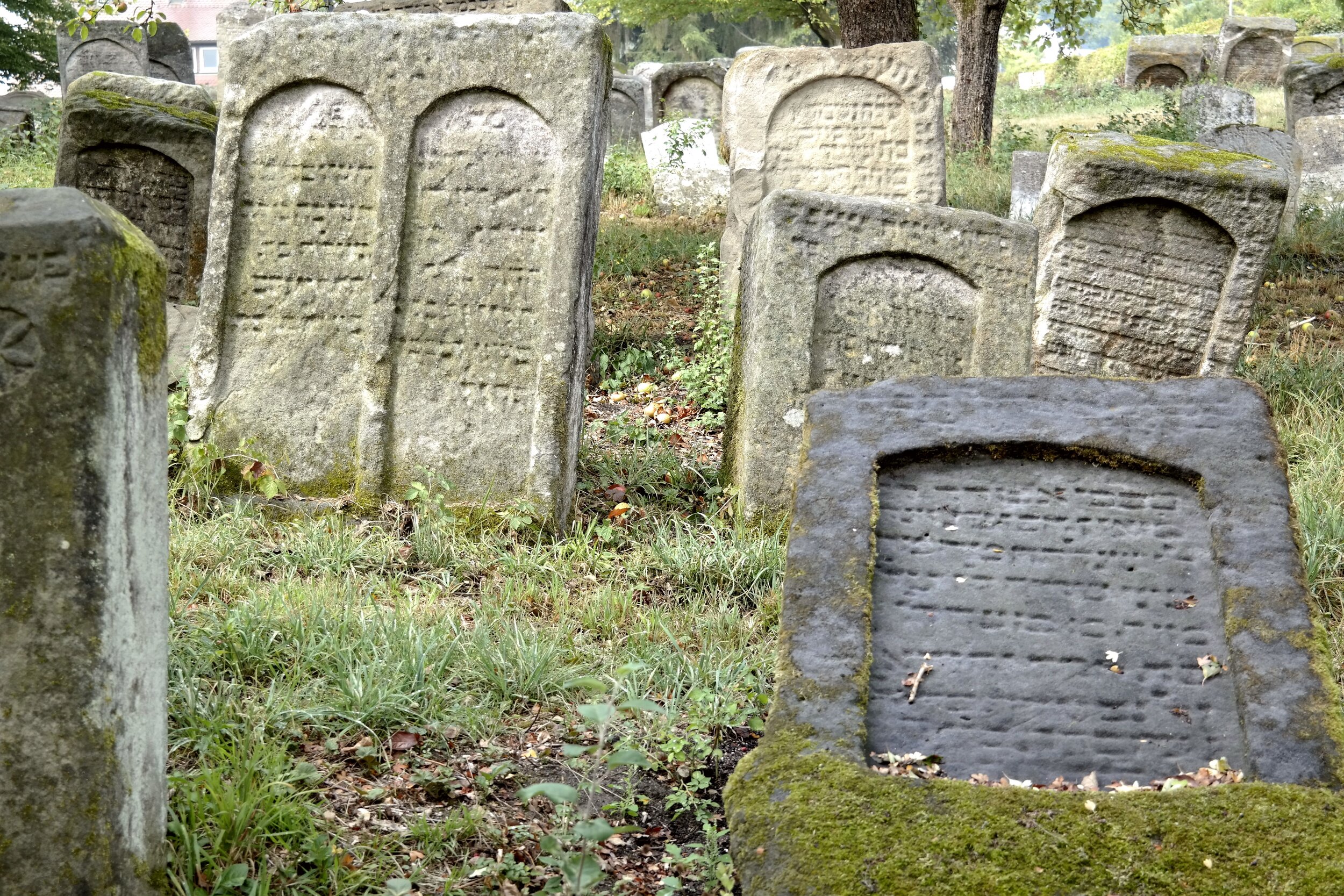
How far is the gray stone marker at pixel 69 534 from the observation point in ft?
6.79

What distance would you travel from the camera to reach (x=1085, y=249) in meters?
6.57

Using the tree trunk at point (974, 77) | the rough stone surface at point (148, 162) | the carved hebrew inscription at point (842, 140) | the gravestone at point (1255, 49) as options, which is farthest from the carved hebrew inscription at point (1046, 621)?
the gravestone at point (1255, 49)

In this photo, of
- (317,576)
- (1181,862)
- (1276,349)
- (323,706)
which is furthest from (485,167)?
(1276,349)

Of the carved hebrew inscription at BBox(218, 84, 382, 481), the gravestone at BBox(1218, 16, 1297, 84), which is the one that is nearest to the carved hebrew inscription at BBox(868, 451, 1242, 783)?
the carved hebrew inscription at BBox(218, 84, 382, 481)

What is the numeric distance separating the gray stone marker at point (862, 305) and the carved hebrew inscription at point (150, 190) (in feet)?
12.9

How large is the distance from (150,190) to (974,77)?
31.5ft

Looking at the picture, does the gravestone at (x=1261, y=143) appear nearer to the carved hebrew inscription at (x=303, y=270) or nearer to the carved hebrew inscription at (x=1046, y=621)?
the carved hebrew inscription at (x=303, y=270)

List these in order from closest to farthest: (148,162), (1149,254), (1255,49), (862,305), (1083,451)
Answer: (1083,451) < (862,305) < (1149,254) < (148,162) < (1255,49)

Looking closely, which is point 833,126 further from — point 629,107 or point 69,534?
point 629,107

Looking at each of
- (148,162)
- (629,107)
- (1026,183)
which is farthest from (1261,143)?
(148,162)

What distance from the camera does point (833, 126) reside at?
8102 mm

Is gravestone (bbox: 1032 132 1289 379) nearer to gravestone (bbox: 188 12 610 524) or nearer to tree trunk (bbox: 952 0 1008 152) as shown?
gravestone (bbox: 188 12 610 524)

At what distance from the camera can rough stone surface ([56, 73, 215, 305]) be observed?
7180 mm

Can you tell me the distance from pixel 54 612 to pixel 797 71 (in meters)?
6.80
